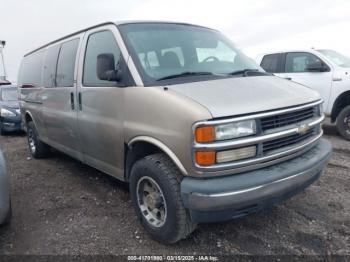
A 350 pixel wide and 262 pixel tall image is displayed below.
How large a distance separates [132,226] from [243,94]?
5.87 ft

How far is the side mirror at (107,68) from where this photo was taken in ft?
10.5

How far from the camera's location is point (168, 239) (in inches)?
117

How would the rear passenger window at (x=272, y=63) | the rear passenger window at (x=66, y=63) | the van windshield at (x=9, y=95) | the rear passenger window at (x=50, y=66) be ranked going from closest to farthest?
the rear passenger window at (x=66, y=63) → the rear passenger window at (x=50, y=66) → the rear passenger window at (x=272, y=63) → the van windshield at (x=9, y=95)

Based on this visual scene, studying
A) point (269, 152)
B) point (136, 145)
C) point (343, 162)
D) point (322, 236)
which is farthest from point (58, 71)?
point (343, 162)

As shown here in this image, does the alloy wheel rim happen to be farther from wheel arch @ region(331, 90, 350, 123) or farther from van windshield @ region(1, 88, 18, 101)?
van windshield @ region(1, 88, 18, 101)

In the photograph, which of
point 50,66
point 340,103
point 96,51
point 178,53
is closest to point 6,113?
point 50,66

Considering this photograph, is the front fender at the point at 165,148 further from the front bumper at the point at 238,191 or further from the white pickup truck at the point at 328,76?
the white pickup truck at the point at 328,76

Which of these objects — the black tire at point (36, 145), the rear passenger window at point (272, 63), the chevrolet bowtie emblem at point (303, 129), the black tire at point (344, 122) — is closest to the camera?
the chevrolet bowtie emblem at point (303, 129)

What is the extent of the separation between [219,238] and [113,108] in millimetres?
1657

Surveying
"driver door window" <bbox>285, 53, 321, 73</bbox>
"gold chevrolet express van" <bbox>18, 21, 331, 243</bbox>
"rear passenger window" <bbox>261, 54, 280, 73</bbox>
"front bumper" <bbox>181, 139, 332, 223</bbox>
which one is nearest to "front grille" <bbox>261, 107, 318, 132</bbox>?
"gold chevrolet express van" <bbox>18, 21, 331, 243</bbox>

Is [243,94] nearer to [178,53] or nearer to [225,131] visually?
[225,131]

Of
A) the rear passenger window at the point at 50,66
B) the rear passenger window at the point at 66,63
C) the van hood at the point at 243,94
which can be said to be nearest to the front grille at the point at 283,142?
the van hood at the point at 243,94

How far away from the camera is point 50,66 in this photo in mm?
5230

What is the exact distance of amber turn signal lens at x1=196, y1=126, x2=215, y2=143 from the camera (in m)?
2.51
